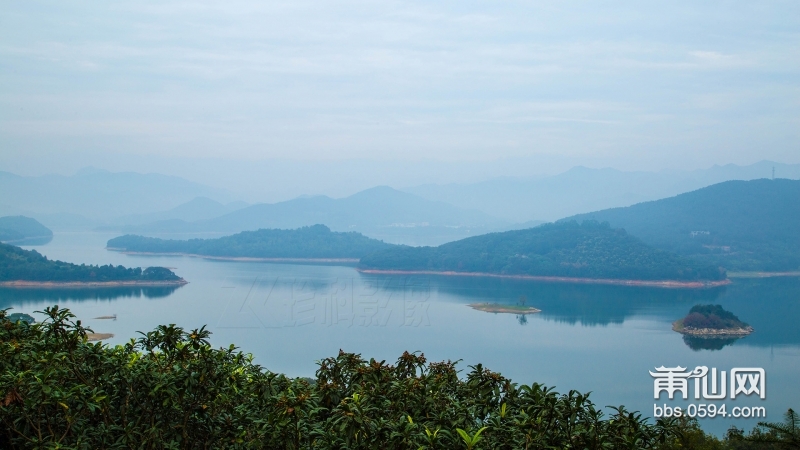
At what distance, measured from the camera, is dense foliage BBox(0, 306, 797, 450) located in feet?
8.17

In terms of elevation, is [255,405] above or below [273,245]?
below

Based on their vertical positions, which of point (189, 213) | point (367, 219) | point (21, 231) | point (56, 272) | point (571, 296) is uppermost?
point (189, 213)

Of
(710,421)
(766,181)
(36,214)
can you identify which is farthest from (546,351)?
(36,214)

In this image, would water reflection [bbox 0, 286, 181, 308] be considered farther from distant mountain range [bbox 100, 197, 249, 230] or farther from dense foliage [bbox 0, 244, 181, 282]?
distant mountain range [bbox 100, 197, 249, 230]

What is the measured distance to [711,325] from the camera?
81.1 ft

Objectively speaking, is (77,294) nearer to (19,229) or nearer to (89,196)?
(19,229)

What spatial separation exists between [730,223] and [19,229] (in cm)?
5820

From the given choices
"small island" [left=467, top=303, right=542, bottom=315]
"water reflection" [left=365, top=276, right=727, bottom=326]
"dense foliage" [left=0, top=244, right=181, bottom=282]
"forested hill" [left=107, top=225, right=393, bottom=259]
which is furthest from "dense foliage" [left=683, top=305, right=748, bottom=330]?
"forested hill" [left=107, top=225, right=393, bottom=259]

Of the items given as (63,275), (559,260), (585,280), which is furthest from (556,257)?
(63,275)

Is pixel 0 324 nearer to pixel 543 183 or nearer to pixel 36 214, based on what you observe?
pixel 36 214

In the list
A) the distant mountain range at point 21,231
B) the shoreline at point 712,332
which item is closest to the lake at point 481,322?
the shoreline at point 712,332

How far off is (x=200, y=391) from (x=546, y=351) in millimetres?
17661

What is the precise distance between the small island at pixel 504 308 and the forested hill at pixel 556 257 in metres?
13.5

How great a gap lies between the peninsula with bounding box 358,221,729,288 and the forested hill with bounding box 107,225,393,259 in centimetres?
667
